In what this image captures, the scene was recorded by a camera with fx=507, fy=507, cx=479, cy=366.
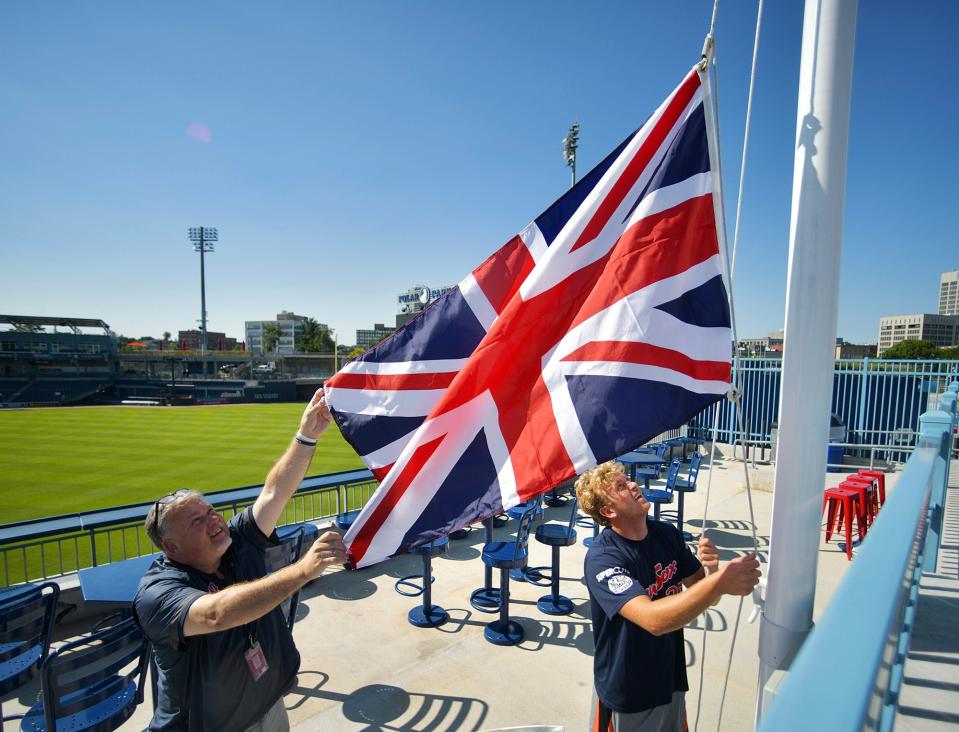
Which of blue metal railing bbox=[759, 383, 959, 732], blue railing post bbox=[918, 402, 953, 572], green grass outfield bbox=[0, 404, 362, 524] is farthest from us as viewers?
green grass outfield bbox=[0, 404, 362, 524]

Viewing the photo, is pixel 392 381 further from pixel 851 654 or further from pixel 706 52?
pixel 851 654

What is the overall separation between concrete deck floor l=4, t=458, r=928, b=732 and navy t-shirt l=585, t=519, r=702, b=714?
108 centimetres

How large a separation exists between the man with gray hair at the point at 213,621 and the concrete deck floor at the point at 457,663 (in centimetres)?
229

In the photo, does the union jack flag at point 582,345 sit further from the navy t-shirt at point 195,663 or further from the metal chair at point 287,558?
the metal chair at point 287,558

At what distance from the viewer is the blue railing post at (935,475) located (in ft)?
14.0

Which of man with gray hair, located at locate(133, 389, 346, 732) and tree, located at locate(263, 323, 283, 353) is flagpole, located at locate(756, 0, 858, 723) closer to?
man with gray hair, located at locate(133, 389, 346, 732)

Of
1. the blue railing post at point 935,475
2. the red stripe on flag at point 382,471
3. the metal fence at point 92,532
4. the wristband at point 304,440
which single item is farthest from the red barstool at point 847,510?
the metal fence at point 92,532


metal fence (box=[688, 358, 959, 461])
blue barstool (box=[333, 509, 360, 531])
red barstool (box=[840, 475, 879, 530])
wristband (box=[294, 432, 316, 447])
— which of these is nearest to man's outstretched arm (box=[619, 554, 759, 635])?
wristband (box=[294, 432, 316, 447])

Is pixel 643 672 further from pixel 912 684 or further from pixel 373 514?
pixel 912 684

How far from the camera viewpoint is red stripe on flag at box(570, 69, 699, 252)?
8.09ft

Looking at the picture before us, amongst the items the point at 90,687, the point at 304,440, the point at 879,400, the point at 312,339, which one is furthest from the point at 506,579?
the point at 312,339

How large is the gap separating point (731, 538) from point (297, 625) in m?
7.12

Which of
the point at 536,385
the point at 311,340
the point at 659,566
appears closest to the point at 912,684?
the point at 659,566

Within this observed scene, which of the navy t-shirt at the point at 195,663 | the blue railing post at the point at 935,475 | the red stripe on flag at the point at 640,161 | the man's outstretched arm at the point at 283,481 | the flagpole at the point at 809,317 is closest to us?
the flagpole at the point at 809,317
